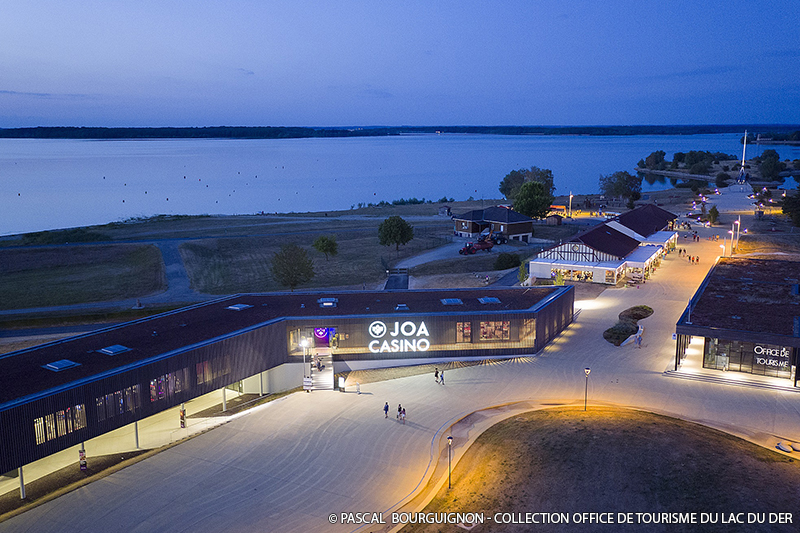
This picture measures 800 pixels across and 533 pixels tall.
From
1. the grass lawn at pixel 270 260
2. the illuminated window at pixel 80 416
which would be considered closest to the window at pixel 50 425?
the illuminated window at pixel 80 416

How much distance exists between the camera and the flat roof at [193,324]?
2873cm

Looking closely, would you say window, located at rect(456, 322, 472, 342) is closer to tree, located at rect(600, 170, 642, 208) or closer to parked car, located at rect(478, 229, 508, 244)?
parked car, located at rect(478, 229, 508, 244)

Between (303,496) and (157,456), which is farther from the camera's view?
(157,456)

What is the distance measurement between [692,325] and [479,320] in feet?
44.3

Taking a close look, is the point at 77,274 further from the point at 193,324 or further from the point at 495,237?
the point at 495,237

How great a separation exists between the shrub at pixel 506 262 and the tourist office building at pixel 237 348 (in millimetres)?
19946

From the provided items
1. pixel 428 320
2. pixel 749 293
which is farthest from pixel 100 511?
pixel 749 293

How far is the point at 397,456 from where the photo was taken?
28500 millimetres

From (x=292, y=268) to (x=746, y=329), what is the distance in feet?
131

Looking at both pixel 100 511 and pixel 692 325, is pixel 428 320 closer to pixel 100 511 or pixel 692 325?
Answer: pixel 692 325

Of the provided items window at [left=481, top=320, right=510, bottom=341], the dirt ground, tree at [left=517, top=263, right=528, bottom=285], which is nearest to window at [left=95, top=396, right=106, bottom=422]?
the dirt ground

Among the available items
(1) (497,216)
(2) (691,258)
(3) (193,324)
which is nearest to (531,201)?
(1) (497,216)

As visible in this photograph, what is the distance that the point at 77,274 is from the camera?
71.8 metres

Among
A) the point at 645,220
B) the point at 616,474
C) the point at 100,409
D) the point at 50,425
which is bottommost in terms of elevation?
the point at 616,474
